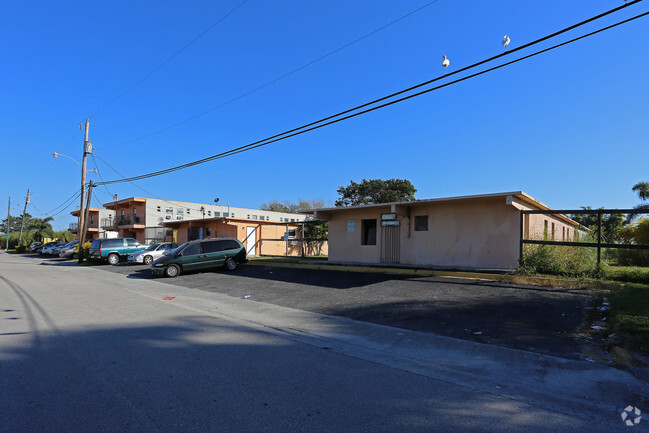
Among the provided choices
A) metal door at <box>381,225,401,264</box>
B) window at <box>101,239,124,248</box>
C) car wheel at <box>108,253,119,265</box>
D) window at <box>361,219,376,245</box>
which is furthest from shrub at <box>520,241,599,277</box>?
window at <box>101,239,124,248</box>

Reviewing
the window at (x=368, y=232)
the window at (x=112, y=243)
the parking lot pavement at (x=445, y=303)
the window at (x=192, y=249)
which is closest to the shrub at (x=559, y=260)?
the parking lot pavement at (x=445, y=303)

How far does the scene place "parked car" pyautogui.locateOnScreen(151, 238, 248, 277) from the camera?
18.0 meters

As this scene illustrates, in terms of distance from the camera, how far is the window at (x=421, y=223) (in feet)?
51.2

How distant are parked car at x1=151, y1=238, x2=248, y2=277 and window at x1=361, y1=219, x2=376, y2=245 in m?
6.56

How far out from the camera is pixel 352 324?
7.86 meters

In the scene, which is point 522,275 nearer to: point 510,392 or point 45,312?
point 510,392

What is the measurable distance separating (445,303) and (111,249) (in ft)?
84.1

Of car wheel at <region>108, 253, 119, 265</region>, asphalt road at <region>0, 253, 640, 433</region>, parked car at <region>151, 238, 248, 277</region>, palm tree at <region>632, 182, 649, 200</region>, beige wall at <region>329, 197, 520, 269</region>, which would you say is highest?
palm tree at <region>632, 182, 649, 200</region>

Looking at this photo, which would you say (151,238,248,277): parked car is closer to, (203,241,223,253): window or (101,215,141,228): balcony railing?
(203,241,223,253): window

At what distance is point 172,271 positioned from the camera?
1802 centimetres

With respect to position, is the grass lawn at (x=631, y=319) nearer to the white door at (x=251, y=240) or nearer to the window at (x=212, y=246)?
the window at (x=212, y=246)

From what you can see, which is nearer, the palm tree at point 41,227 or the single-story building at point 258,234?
the single-story building at point 258,234

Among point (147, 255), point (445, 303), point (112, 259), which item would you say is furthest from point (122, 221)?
point (445, 303)

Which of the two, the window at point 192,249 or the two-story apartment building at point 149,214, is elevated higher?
the two-story apartment building at point 149,214
